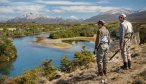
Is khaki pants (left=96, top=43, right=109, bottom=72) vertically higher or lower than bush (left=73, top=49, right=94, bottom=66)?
higher

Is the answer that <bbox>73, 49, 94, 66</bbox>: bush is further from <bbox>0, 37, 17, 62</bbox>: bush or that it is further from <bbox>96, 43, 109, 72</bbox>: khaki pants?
<bbox>0, 37, 17, 62</bbox>: bush

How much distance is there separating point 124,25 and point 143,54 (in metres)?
6.15

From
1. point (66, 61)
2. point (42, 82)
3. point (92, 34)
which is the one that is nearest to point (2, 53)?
point (66, 61)

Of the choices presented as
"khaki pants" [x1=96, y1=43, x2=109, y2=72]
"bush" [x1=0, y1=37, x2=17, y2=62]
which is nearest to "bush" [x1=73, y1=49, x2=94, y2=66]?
"khaki pants" [x1=96, y1=43, x2=109, y2=72]

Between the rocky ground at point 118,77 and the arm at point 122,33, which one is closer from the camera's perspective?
the rocky ground at point 118,77

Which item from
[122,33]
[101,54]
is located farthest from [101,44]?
[122,33]

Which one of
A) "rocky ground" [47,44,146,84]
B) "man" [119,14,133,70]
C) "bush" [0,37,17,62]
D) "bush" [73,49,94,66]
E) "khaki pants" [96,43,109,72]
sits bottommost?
"bush" [0,37,17,62]

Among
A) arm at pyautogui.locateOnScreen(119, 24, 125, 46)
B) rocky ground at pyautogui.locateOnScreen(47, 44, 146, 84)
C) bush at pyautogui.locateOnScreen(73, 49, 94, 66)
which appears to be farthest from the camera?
bush at pyautogui.locateOnScreen(73, 49, 94, 66)

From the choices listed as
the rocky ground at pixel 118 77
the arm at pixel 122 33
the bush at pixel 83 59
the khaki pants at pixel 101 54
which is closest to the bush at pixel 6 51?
the bush at pixel 83 59

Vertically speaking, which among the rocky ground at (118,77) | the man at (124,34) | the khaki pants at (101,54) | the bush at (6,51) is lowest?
the bush at (6,51)

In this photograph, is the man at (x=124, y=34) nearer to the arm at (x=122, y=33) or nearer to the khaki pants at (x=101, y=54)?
the arm at (x=122, y=33)

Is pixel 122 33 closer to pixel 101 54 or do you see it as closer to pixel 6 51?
pixel 101 54

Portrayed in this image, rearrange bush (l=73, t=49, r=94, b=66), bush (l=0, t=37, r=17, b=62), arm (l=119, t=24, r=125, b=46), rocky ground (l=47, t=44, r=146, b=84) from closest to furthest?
rocky ground (l=47, t=44, r=146, b=84), arm (l=119, t=24, r=125, b=46), bush (l=73, t=49, r=94, b=66), bush (l=0, t=37, r=17, b=62)

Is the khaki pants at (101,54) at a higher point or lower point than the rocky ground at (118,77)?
higher
